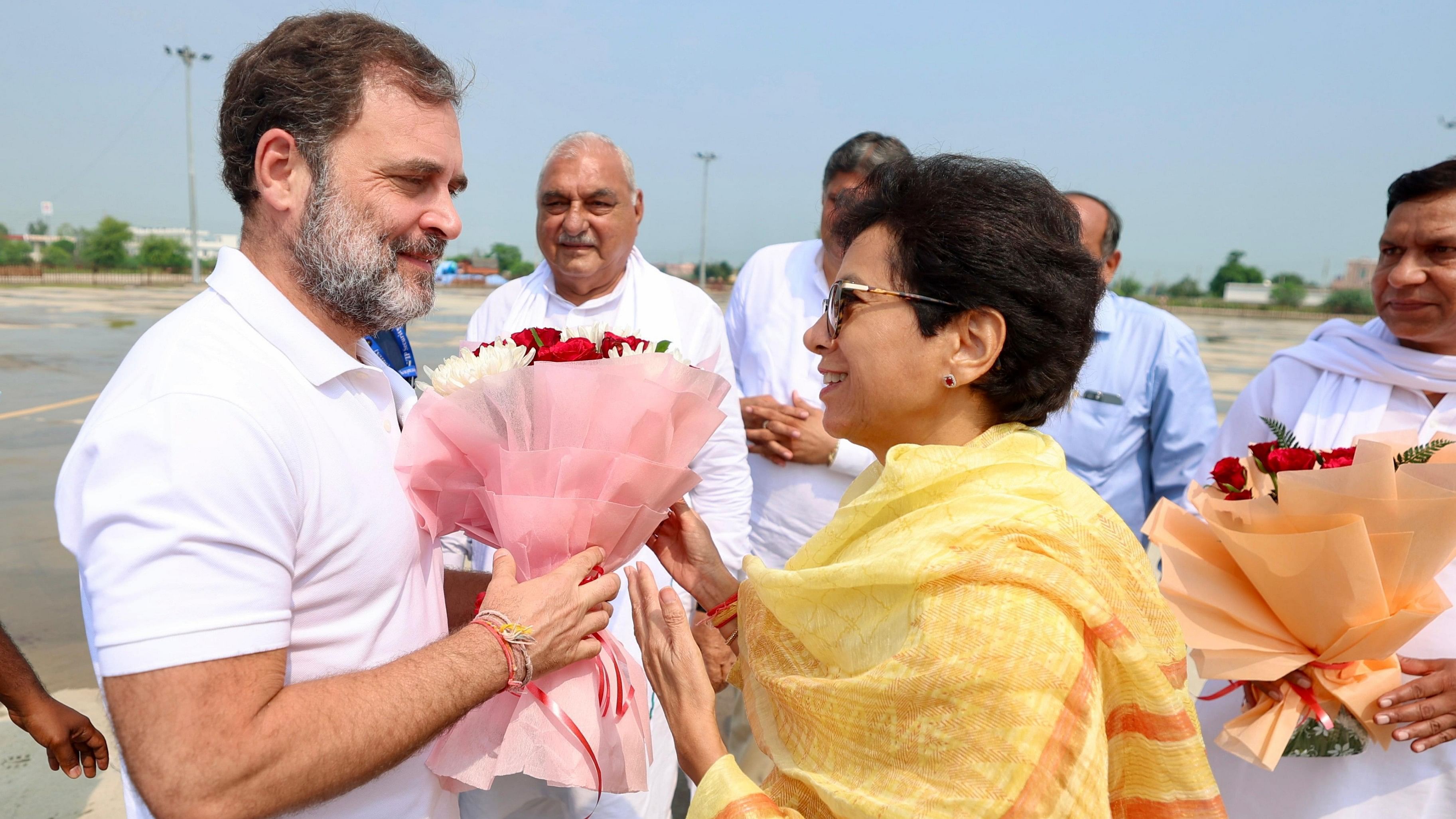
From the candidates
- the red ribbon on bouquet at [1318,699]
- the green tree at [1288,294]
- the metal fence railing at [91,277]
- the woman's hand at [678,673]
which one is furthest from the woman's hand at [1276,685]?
the green tree at [1288,294]

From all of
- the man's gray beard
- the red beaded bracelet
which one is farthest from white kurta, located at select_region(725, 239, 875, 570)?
the man's gray beard

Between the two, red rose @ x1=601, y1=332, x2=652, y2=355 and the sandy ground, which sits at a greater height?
red rose @ x1=601, y1=332, x2=652, y2=355

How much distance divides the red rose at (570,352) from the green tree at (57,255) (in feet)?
250

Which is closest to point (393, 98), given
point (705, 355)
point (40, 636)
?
point (705, 355)

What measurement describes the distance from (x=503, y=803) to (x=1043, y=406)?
87.4 inches

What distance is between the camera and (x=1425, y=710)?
248 centimetres

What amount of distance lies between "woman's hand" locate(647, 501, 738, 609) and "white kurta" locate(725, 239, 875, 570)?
151 centimetres

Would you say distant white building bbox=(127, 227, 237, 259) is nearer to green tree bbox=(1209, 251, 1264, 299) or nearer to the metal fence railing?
the metal fence railing

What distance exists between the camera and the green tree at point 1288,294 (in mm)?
67000

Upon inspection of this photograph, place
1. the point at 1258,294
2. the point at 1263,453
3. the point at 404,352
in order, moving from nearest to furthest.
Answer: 1. the point at 1263,453
2. the point at 404,352
3. the point at 1258,294

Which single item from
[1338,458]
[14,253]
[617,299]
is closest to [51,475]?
[617,299]

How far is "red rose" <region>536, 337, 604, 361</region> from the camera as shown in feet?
6.71

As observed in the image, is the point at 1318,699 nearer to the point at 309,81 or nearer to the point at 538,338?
the point at 538,338

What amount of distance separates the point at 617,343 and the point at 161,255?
274 feet
